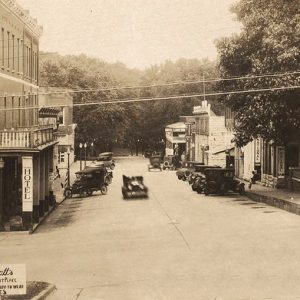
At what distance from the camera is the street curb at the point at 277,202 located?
3509cm

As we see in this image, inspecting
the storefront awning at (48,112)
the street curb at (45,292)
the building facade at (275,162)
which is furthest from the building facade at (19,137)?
the building facade at (275,162)

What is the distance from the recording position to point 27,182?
3047cm

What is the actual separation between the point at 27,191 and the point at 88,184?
1834 centimetres

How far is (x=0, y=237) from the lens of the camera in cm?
2908

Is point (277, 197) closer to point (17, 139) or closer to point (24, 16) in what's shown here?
point (17, 139)

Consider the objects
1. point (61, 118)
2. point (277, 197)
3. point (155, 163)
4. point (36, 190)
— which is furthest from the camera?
point (155, 163)

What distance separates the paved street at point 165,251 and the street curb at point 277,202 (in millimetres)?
567

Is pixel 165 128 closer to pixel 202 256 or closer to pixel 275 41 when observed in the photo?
pixel 275 41

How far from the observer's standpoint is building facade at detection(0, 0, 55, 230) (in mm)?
30453

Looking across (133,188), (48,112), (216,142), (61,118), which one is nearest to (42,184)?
(133,188)

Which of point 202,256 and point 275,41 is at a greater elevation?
point 275,41

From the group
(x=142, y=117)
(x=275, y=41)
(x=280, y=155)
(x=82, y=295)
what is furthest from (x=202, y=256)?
(x=142, y=117)

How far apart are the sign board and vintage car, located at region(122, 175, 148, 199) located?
1251 inches

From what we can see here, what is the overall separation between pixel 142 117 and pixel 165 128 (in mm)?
4222
